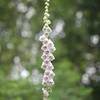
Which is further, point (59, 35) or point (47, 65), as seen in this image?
point (59, 35)

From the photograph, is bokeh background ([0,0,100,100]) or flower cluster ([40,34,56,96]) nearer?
flower cluster ([40,34,56,96])

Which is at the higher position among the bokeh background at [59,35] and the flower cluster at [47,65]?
the bokeh background at [59,35]

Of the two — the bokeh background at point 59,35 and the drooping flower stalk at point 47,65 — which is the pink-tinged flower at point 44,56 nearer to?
the drooping flower stalk at point 47,65

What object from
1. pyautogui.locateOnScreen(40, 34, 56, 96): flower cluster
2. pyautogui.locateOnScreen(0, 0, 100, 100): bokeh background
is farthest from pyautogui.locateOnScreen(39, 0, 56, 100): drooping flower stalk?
pyautogui.locateOnScreen(0, 0, 100, 100): bokeh background

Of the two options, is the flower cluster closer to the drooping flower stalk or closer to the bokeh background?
the drooping flower stalk

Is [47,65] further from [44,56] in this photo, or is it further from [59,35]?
[59,35]

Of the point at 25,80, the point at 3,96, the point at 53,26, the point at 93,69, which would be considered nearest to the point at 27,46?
the point at 53,26

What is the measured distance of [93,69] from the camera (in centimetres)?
2186

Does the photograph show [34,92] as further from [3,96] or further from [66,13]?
[66,13]

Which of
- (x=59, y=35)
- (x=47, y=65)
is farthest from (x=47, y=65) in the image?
(x=59, y=35)

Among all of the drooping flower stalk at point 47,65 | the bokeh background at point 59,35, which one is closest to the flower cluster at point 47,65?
the drooping flower stalk at point 47,65

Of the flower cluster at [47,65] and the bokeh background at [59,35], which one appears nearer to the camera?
the flower cluster at [47,65]

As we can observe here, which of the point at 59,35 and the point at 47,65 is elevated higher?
the point at 59,35

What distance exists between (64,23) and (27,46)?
1.74m
